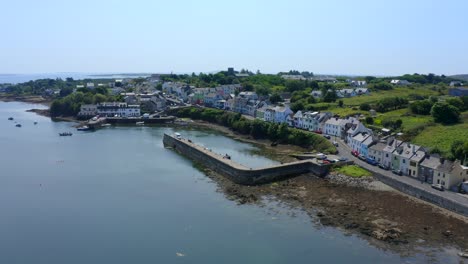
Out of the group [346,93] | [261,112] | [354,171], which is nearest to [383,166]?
[354,171]

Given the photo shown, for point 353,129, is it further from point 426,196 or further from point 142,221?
point 142,221

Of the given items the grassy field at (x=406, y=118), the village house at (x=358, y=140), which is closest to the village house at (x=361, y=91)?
the grassy field at (x=406, y=118)

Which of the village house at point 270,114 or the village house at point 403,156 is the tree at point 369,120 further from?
the village house at point 403,156

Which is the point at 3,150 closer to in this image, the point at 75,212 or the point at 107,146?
the point at 107,146

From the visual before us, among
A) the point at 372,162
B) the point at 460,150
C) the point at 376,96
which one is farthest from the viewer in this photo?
the point at 376,96

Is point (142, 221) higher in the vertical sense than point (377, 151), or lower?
lower

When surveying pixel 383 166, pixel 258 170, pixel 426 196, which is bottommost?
pixel 426 196

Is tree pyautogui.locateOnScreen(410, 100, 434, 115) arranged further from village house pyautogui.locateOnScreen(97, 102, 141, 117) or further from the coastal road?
village house pyautogui.locateOnScreen(97, 102, 141, 117)

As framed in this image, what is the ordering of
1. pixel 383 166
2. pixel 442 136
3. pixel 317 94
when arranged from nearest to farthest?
pixel 383 166 < pixel 442 136 < pixel 317 94
